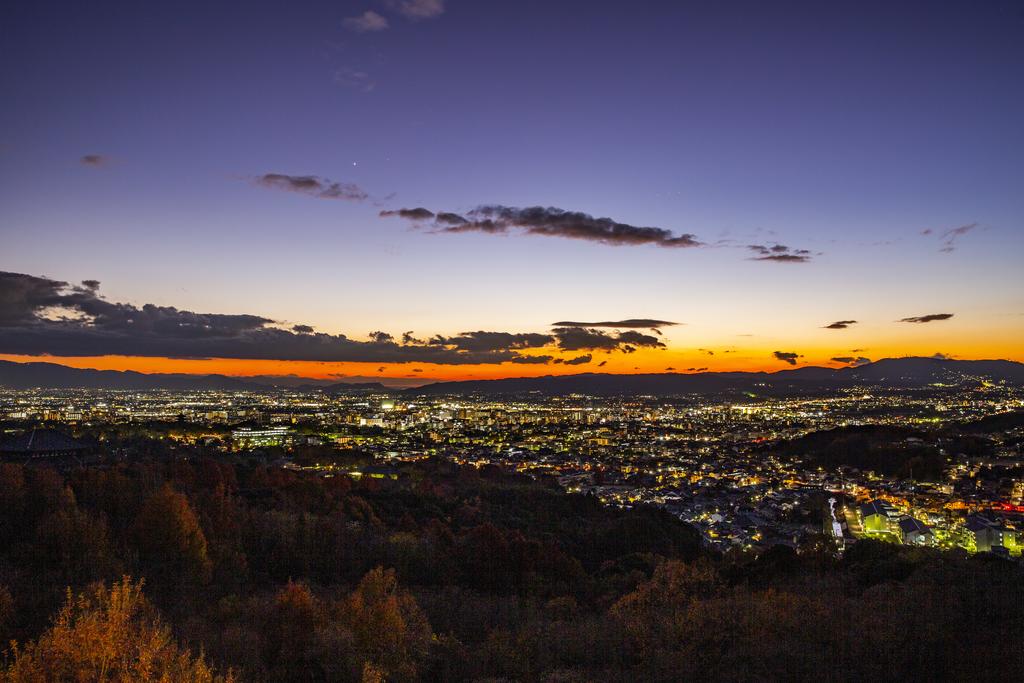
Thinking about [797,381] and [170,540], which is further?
[797,381]

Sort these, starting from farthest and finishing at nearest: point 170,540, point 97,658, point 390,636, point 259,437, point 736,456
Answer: point 259,437 → point 736,456 → point 170,540 → point 390,636 → point 97,658

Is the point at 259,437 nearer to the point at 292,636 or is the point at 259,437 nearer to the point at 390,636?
the point at 292,636

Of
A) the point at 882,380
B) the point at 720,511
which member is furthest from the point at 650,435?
the point at 882,380

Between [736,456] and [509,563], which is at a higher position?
[509,563]

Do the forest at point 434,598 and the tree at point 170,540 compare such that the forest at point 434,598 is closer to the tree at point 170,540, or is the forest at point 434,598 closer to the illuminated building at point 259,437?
the tree at point 170,540

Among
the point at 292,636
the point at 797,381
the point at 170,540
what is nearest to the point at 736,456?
the point at 170,540

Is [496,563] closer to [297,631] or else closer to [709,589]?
[709,589]

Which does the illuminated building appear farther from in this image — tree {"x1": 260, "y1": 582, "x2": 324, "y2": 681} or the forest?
tree {"x1": 260, "y1": 582, "x2": 324, "y2": 681}

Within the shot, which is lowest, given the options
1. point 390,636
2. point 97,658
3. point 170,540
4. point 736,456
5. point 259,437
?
point 259,437

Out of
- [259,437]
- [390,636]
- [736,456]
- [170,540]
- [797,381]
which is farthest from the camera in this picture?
[797,381]

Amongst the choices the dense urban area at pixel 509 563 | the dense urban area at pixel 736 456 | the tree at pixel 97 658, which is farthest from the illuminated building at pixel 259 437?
the tree at pixel 97 658
